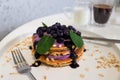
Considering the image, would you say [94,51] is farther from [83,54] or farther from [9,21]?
[9,21]

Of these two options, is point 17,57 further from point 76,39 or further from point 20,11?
point 20,11

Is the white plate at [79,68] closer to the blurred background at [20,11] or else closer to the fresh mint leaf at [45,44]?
the fresh mint leaf at [45,44]

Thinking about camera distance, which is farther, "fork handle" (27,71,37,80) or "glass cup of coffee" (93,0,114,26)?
"glass cup of coffee" (93,0,114,26)

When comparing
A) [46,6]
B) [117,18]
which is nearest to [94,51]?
[117,18]

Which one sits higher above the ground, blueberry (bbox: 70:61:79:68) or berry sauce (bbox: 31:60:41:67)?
berry sauce (bbox: 31:60:41:67)

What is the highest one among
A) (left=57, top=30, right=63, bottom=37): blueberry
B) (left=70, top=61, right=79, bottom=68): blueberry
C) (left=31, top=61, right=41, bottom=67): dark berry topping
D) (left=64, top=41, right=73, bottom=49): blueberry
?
(left=57, top=30, right=63, bottom=37): blueberry

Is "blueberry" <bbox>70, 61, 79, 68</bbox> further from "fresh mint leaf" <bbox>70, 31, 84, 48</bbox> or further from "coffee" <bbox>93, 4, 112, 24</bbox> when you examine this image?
"coffee" <bbox>93, 4, 112, 24</bbox>

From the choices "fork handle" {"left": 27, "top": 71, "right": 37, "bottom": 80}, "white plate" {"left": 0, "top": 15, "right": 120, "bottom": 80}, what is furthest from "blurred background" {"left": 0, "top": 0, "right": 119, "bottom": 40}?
"fork handle" {"left": 27, "top": 71, "right": 37, "bottom": 80}
